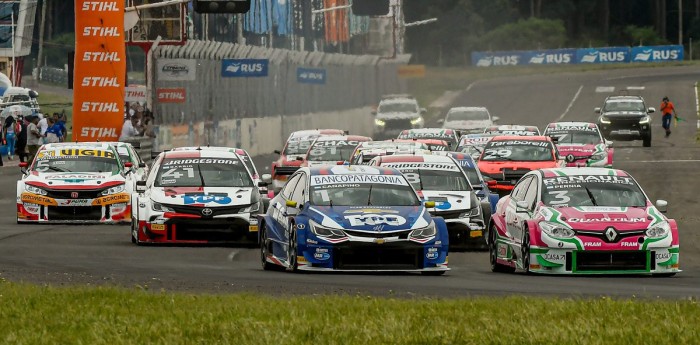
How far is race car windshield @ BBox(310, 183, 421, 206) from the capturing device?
1736cm

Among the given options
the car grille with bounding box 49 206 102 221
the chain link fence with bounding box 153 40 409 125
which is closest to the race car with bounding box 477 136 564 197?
the car grille with bounding box 49 206 102 221

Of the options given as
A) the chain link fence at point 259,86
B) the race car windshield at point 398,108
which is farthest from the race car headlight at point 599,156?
the race car windshield at point 398,108

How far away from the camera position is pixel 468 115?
175 feet

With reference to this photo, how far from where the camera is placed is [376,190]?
17.7 meters

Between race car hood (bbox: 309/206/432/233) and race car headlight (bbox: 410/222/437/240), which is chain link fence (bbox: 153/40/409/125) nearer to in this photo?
race car hood (bbox: 309/206/432/233)

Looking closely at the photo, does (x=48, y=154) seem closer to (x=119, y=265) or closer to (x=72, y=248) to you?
(x=72, y=248)

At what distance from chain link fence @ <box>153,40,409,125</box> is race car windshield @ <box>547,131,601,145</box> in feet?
47.4

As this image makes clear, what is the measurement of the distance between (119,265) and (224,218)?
3.70 m

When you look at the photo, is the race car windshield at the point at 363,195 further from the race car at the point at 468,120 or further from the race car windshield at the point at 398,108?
the race car windshield at the point at 398,108

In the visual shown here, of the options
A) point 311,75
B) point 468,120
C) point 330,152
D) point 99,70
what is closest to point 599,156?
point 330,152

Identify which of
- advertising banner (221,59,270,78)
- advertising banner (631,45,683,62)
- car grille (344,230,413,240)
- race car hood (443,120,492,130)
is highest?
advertising banner (631,45,683,62)

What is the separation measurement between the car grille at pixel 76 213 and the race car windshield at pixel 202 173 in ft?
9.13

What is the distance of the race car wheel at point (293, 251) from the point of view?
654 inches

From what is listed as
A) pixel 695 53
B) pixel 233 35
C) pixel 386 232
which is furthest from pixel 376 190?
pixel 695 53
